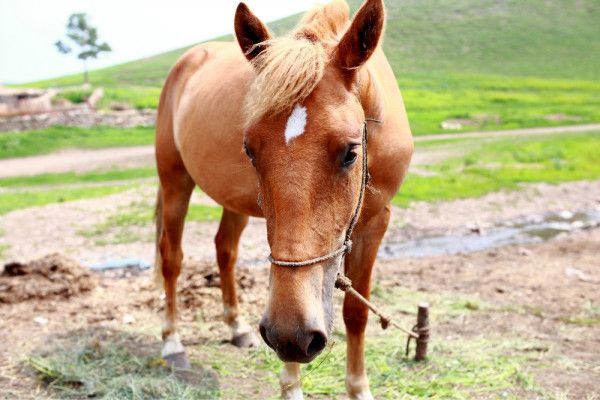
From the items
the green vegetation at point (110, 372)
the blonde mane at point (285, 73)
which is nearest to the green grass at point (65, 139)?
the green vegetation at point (110, 372)

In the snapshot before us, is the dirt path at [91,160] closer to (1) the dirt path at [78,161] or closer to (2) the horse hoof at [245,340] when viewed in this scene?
(1) the dirt path at [78,161]

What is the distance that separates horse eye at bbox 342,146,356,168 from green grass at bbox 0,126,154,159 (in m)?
21.0

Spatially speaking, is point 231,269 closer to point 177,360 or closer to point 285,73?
point 177,360

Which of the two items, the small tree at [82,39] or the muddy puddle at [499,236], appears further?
the small tree at [82,39]

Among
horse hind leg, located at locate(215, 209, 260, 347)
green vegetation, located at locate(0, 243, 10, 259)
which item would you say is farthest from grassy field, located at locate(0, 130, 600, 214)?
horse hind leg, located at locate(215, 209, 260, 347)

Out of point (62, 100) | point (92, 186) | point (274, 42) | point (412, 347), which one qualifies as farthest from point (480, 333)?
point (62, 100)

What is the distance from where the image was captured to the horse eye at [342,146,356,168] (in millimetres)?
2523

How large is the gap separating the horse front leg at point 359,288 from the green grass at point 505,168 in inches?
327

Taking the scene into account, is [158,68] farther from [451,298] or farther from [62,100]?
[451,298]

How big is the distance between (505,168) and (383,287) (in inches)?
414

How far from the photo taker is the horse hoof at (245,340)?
208 inches

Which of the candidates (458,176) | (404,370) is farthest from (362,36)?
(458,176)

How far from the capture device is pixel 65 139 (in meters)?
23.0

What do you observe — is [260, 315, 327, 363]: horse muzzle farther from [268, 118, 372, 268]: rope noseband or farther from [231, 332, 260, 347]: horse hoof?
[231, 332, 260, 347]: horse hoof
